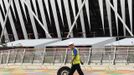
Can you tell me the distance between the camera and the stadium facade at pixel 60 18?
173 ft

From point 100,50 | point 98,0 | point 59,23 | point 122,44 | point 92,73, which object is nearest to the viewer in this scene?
point 92,73

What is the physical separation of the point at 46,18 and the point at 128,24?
38.7 ft

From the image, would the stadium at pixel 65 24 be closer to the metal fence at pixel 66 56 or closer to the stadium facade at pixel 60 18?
the stadium facade at pixel 60 18

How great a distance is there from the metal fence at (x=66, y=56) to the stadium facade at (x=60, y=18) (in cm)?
2529

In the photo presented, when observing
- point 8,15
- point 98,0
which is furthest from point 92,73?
point 8,15

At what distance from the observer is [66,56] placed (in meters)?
26.2

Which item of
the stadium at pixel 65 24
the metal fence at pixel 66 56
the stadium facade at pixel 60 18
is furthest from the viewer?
the stadium facade at pixel 60 18

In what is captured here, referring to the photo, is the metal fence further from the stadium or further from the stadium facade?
the stadium facade

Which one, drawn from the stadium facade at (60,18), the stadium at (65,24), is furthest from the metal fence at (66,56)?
the stadium facade at (60,18)

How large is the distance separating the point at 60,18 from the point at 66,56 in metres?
30.4

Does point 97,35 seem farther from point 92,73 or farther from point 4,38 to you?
point 92,73

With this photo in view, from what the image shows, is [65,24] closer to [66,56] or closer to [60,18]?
[60,18]

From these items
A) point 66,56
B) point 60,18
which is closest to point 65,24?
point 60,18

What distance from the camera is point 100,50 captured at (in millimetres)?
25391
